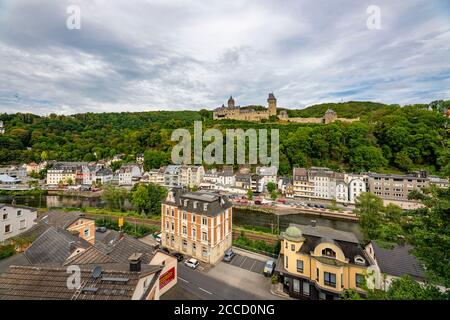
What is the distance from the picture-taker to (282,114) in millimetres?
65750

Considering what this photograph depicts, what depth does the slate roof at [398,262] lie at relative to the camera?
842 centimetres

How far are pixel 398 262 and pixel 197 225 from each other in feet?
34.2

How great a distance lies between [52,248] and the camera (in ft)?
26.6

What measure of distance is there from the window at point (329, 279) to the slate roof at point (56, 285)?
7.89 metres

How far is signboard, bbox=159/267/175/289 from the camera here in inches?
317

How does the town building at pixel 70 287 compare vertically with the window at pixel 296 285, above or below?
above

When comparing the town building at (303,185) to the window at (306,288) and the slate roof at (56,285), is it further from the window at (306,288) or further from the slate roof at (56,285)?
the slate roof at (56,285)

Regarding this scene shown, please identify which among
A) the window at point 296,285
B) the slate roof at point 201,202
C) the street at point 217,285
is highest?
the slate roof at point 201,202

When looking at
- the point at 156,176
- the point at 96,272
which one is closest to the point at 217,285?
the point at 96,272

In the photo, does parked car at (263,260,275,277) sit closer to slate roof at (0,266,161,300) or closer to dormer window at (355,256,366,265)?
dormer window at (355,256,366,265)

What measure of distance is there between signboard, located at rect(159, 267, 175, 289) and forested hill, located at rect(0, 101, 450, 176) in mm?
29415

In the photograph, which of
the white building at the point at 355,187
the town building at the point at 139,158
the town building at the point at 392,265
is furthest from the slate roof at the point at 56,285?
the town building at the point at 139,158
